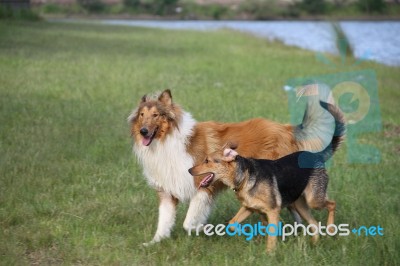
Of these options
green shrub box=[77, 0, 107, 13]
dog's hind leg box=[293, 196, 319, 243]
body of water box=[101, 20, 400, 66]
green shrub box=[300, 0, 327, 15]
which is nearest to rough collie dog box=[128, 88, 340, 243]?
dog's hind leg box=[293, 196, 319, 243]

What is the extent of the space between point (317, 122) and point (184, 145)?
1.23 metres

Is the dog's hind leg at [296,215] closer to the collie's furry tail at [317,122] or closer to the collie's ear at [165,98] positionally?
the collie's furry tail at [317,122]

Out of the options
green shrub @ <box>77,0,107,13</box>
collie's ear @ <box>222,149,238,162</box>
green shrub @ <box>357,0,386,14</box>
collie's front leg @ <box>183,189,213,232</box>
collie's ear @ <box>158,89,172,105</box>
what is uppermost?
green shrub @ <box>357,0,386,14</box>

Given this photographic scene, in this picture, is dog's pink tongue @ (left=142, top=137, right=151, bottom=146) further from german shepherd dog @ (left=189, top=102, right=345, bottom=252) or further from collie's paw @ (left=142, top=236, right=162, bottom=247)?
collie's paw @ (left=142, top=236, right=162, bottom=247)

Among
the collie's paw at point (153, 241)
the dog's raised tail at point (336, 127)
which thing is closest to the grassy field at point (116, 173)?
the collie's paw at point (153, 241)

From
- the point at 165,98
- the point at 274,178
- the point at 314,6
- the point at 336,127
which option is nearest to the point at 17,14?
the point at 314,6

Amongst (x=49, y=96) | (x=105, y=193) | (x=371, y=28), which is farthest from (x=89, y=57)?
(x=105, y=193)

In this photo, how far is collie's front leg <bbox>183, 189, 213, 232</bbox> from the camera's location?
611cm

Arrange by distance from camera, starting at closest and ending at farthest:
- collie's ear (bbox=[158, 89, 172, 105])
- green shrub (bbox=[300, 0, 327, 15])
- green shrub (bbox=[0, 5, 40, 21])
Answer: collie's ear (bbox=[158, 89, 172, 105])
green shrub (bbox=[300, 0, 327, 15])
green shrub (bbox=[0, 5, 40, 21])

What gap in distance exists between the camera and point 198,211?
611cm

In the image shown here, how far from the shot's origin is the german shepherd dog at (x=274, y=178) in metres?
5.48

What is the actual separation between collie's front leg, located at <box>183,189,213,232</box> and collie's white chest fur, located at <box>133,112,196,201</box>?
4.8 inches

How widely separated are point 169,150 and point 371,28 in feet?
74.0

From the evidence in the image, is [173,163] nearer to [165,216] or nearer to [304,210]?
[165,216]
